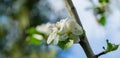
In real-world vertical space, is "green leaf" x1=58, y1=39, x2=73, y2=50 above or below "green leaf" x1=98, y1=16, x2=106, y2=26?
below

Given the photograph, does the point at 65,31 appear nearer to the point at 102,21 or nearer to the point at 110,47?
the point at 110,47

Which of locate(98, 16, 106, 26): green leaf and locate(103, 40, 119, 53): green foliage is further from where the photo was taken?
locate(98, 16, 106, 26): green leaf

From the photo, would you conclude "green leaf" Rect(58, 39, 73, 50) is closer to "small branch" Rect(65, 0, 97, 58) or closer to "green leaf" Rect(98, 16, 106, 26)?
"small branch" Rect(65, 0, 97, 58)

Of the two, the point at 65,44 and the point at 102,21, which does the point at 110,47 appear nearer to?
the point at 65,44

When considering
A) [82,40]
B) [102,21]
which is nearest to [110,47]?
[82,40]

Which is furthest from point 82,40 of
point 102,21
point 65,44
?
point 102,21

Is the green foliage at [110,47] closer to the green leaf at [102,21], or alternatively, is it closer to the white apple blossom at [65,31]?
the white apple blossom at [65,31]

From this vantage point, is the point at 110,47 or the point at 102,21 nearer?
the point at 110,47

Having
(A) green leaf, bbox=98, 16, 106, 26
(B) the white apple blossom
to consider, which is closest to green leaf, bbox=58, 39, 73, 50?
(B) the white apple blossom

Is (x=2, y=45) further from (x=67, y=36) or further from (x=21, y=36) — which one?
(x=67, y=36)

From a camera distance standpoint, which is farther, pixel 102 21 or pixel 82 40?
pixel 102 21
